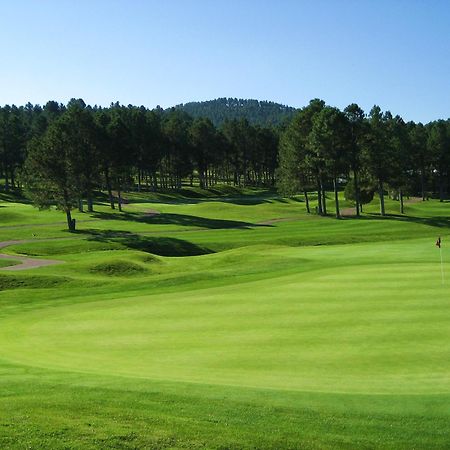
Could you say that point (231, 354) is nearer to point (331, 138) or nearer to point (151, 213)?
point (331, 138)

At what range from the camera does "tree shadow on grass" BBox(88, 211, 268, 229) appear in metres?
81.1

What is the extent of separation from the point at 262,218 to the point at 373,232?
25008 mm

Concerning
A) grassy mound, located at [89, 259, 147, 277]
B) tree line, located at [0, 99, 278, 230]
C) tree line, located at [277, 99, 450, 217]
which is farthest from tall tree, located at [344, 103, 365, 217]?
grassy mound, located at [89, 259, 147, 277]

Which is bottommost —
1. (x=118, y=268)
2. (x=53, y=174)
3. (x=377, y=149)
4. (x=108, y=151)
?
(x=118, y=268)

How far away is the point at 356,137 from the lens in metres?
84.9

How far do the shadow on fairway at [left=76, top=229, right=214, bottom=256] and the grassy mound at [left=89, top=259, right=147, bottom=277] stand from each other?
16003 millimetres

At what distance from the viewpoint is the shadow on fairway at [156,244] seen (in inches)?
2408

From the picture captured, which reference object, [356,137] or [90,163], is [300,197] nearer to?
[356,137]

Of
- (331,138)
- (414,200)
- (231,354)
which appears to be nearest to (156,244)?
(331,138)

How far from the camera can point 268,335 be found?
2056cm

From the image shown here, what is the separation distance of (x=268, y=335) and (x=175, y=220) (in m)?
65.2

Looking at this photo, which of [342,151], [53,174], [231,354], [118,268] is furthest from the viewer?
[342,151]

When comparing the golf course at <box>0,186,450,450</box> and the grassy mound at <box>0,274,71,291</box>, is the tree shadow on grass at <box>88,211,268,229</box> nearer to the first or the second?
the golf course at <box>0,186,450,450</box>

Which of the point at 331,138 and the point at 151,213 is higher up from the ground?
the point at 331,138
